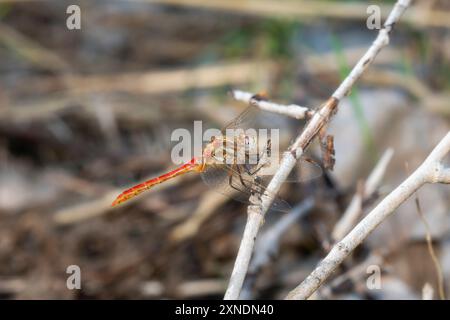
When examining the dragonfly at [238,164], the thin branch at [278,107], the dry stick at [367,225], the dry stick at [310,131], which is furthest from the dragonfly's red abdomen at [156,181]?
the dry stick at [367,225]

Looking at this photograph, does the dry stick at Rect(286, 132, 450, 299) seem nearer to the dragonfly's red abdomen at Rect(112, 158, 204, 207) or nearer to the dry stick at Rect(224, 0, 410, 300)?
the dry stick at Rect(224, 0, 410, 300)

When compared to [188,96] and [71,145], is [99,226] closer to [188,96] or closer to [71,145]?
[71,145]

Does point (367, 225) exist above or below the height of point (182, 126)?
below

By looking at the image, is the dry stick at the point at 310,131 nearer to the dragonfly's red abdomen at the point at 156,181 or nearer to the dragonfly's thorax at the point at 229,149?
the dragonfly's thorax at the point at 229,149

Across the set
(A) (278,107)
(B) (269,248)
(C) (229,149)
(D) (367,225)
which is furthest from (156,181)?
(D) (367,225)

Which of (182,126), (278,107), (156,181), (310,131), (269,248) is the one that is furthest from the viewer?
(182,126)

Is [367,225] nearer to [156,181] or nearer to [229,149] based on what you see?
[229,149]

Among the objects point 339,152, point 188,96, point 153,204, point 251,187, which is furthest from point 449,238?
point 188,96
